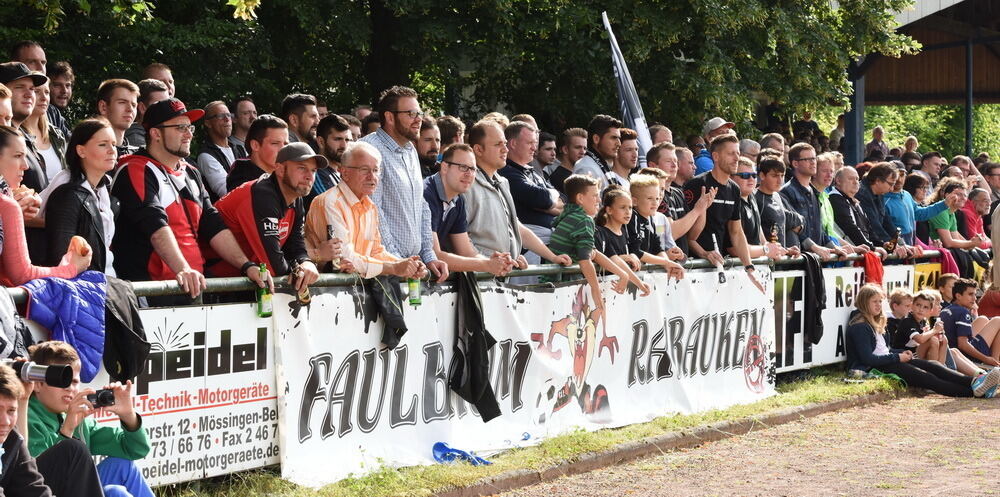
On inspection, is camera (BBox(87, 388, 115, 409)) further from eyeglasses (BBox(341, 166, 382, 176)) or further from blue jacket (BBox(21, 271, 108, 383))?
eyeglasses (BBox(341, 166, 382, 176))

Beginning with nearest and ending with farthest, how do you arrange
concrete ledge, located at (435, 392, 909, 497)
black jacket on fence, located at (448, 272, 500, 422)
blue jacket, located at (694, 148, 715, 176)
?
concrete ledge, located at (435, 392, 909, 497), black jacket on fence, located at (448, 272, 500, 422), blue jacket, located at (694, 148, 715, 176)

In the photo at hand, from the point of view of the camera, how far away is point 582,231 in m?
9.70

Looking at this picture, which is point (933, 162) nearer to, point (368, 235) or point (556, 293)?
point (556, 293)

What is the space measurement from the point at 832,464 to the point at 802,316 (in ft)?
13.6

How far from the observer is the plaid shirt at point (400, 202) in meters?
8.30

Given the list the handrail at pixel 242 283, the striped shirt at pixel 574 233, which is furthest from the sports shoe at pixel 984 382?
the striped shirt at pixel 574 233

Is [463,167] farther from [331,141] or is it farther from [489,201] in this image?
[331,141]

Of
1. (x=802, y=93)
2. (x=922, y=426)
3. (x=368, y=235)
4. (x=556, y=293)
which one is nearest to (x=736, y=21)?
(x=802, y=93)

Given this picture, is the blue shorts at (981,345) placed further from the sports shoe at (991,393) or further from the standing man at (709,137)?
the standing man at (709,137)

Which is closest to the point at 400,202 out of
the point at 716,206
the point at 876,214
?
the point at 716,206

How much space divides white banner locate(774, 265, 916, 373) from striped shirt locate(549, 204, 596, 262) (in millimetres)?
3455

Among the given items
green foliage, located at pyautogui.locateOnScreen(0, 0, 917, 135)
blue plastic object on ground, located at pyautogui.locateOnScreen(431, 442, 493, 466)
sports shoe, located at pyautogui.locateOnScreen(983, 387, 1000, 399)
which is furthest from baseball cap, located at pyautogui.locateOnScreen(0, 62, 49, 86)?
sports shoe, located at pyautogui.locateOnScreen(983, 387, 1000, 399)

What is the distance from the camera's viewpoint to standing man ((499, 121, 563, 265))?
33.9 ft

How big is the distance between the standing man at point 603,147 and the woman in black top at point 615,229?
3.38ft
